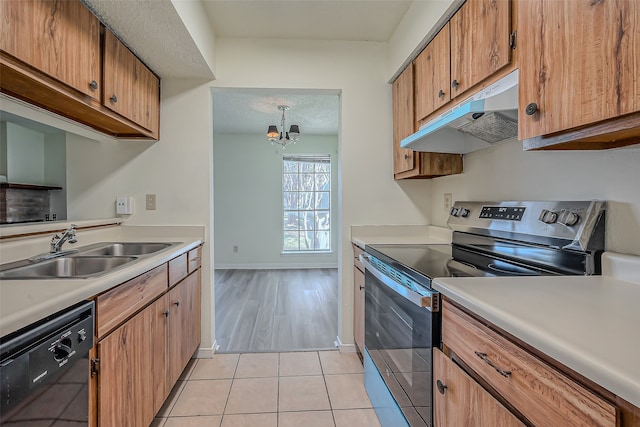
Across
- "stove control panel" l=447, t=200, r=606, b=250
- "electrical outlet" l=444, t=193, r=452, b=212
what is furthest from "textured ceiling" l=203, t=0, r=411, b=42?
"stove control panel" l=447, t=200, r=606, b=250

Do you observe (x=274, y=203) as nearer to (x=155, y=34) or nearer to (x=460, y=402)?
(x=155, y=34)

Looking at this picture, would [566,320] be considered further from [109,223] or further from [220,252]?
[220,252]

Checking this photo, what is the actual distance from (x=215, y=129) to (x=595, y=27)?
4806mm

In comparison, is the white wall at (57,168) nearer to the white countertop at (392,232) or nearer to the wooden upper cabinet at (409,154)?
the white countertop at (392,232)

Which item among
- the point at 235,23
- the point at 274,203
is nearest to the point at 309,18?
the point at 235,23

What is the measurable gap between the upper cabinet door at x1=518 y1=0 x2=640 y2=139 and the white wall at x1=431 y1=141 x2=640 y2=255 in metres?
0.37

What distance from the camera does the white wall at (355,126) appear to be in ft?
7.54

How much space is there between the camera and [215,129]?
4.89 meters

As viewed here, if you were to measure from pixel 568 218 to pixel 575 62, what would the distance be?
576 millimetres

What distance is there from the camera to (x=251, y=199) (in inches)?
206

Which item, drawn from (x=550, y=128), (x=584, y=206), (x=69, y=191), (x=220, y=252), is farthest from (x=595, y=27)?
(x=220, y=252)

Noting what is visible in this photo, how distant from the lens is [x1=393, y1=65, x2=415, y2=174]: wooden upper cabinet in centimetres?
205

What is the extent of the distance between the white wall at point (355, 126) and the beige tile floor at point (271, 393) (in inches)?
14.7

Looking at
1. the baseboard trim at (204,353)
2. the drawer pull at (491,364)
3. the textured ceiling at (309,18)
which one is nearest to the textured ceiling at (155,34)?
the textured ceiling at (309,18)
